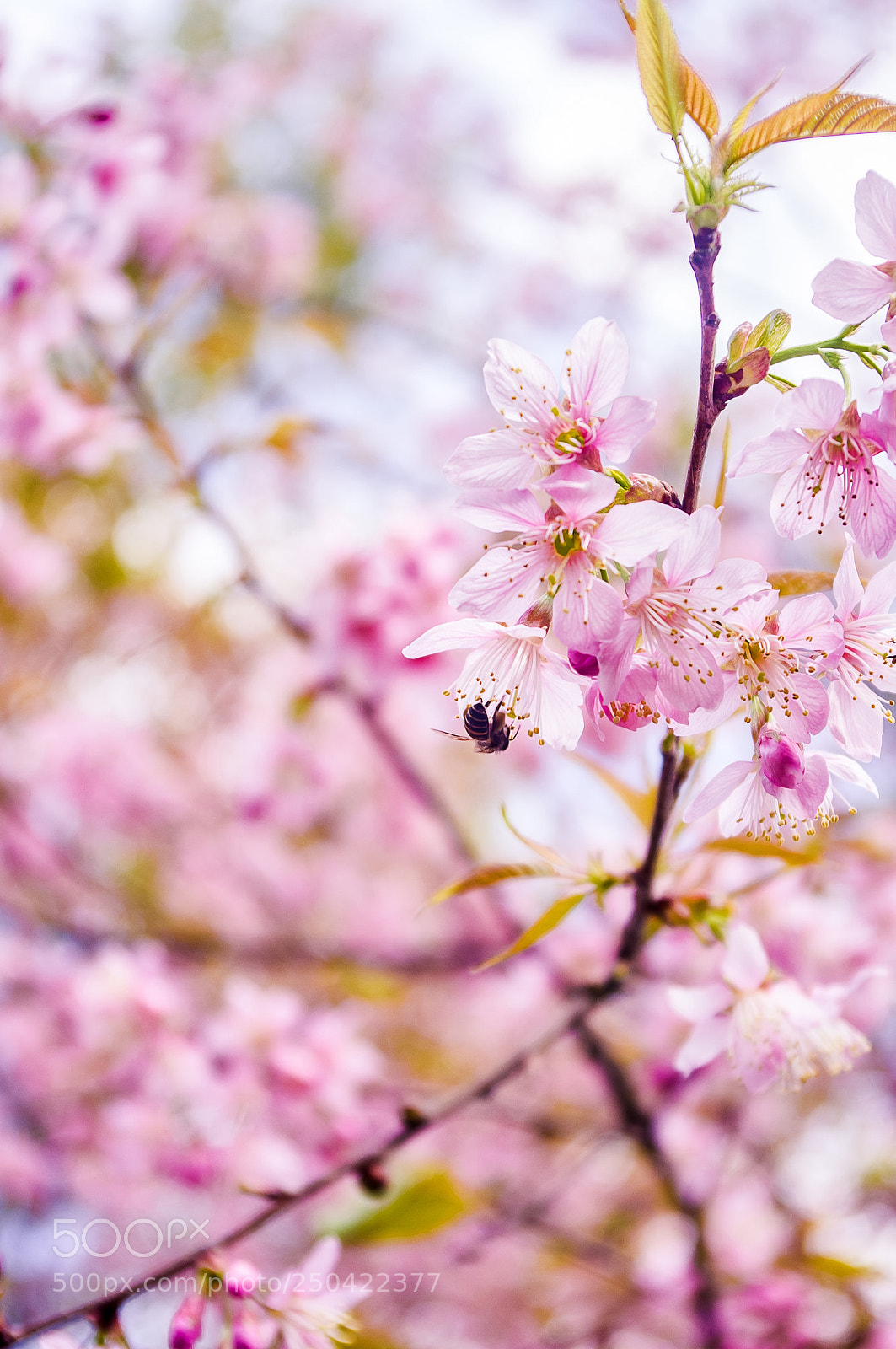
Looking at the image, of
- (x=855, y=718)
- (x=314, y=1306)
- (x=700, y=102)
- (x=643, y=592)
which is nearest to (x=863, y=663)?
→ (x=855, y=718)

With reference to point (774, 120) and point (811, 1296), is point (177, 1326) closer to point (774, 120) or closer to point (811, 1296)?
point (774, 120)

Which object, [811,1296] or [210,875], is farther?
[210,875]

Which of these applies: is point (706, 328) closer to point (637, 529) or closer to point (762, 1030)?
point (637, 529)

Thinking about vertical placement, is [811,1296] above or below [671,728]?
below

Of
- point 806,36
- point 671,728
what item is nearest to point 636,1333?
point 671,728

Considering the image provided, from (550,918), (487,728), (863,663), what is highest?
(863,663)

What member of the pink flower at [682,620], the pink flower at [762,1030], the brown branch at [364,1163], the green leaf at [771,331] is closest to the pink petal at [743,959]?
the pink flower at [762,1030]
